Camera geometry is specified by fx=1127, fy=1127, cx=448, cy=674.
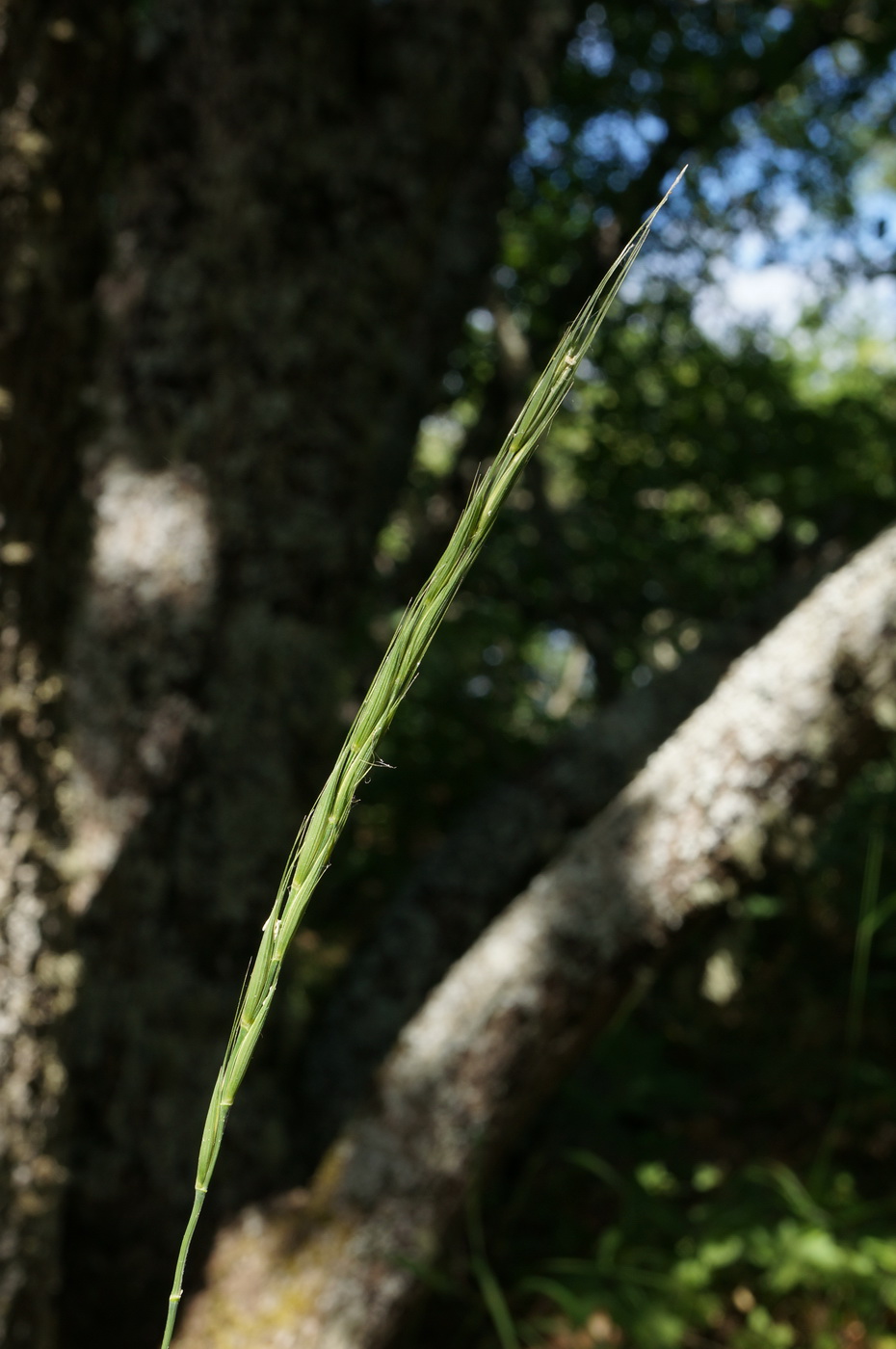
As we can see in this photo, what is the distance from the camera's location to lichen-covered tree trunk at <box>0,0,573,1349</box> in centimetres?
224

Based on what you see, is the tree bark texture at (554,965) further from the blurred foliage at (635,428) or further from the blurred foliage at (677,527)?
the blurred foliage at (635,428)

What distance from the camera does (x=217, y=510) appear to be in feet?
7.68

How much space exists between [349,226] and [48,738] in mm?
1311

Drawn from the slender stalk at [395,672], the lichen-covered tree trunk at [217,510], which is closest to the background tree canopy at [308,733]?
the lichen-covered tree trunk at [217,510]

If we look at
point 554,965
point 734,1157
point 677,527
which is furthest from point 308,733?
point 677,527

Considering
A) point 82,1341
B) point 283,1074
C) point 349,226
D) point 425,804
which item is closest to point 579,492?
point 425,804

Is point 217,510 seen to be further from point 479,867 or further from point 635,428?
point 635,428

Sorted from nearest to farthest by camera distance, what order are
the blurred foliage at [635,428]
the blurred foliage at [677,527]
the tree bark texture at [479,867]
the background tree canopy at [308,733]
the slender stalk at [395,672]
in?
the slender stalk at [395,672]
the background tree canopy at [308,733]
the tree bark texture at [479,867]
the blurred foliage at [677,527]
the blurred foliage at [635,428]

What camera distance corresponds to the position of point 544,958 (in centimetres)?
212

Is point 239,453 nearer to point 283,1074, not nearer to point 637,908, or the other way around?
point 637,908

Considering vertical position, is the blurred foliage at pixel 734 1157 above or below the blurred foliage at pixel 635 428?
below

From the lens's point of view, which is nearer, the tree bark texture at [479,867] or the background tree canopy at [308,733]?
the background tree canopy at [308,733]

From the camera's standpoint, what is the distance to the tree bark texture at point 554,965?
2033mm

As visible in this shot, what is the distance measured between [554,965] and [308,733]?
758mm
